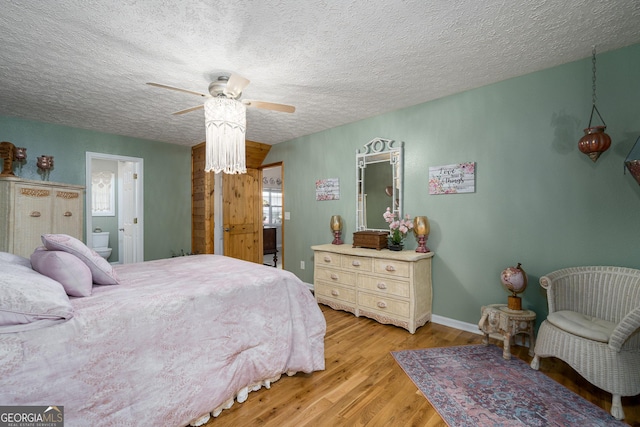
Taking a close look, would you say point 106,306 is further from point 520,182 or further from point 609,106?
point 609,106

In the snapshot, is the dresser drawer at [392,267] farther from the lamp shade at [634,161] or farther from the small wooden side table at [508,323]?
the lamp shade at [634,161]

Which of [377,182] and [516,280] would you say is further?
[377,182]

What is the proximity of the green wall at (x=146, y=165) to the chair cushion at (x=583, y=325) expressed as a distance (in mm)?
5034

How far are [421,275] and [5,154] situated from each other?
4.79 m

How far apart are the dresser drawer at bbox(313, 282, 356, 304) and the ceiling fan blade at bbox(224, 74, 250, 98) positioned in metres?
2.35

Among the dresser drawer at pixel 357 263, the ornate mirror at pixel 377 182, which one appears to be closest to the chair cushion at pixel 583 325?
the dresser drawer at pixel 357 263

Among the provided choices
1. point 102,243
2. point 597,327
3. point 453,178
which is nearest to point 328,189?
point 453,178

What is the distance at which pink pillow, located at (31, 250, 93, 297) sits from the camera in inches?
58.4


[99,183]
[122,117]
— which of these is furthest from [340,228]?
[99,183]

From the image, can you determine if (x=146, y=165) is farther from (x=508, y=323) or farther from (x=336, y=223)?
(x=508, y=323)

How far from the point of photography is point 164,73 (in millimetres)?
2379

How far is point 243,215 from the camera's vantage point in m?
5.21

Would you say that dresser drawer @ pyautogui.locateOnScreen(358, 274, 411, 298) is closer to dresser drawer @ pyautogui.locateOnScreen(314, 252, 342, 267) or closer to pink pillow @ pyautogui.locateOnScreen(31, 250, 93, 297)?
dresser drawer @ pyautogui.locateOnScreen(314, 252, 342, 267)

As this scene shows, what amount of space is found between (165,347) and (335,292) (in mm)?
2203
